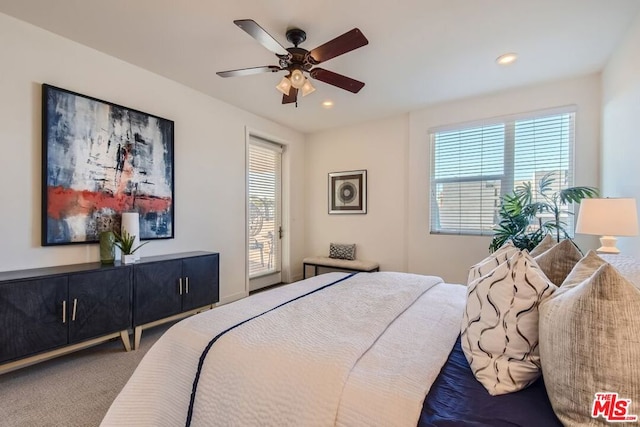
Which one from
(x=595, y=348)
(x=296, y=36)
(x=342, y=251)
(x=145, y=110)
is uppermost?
(x=296, y=36)

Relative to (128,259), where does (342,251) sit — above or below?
below

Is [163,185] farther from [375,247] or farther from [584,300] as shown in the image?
[584,300]

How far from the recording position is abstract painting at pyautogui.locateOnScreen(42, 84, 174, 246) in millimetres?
2365

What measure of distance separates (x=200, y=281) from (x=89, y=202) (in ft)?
4.06

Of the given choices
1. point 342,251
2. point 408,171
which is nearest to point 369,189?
point 408,171

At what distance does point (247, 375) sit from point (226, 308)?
619mm

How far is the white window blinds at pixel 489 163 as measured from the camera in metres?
3.29

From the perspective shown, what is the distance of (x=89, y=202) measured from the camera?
2578 mm

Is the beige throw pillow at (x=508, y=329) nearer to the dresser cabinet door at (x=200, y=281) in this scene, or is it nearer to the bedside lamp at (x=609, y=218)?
the bedside lamp at (x=609, y=218)

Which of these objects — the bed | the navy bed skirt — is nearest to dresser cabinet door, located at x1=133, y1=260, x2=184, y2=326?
the bed

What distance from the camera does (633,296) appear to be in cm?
74

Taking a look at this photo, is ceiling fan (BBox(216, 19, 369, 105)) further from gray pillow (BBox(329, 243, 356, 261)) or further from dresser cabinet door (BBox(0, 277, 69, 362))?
gray pillow (BBox(329, 243, 356, 261))

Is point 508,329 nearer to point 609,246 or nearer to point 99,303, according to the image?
point 609,246

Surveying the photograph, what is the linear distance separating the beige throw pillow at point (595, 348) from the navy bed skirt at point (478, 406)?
0.07 m
